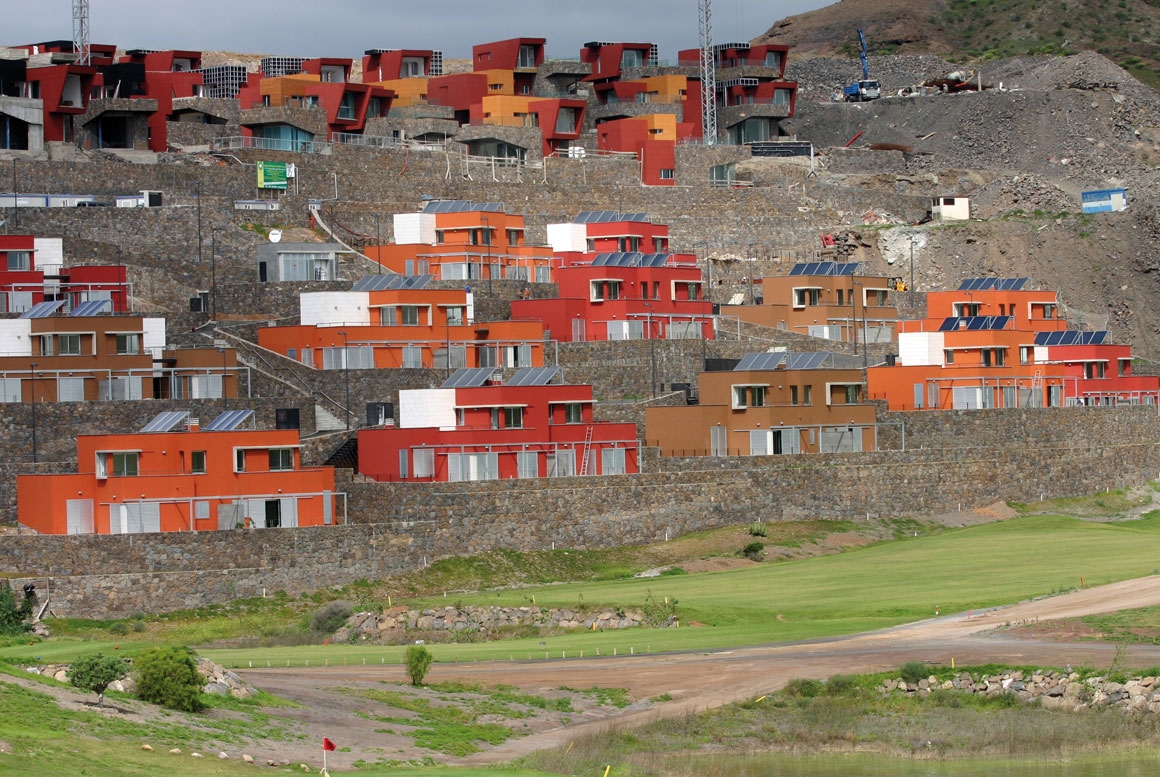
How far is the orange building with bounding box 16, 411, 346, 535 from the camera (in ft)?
259

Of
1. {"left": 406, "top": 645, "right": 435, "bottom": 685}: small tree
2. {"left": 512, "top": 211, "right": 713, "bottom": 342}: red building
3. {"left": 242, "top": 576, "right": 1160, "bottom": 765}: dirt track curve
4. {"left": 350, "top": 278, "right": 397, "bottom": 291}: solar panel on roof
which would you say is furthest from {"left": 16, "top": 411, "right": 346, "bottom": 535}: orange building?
{"left": 512, "top": 211, "right": 713, "bottom": 342}: red building

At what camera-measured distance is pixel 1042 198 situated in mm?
142250

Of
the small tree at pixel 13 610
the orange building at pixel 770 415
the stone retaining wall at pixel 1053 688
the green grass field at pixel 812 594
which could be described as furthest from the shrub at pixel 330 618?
the orange building at pixel 770 415

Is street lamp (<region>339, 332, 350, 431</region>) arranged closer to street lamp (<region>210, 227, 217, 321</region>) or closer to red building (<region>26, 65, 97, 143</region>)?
street lamp (<region>210, 227, 217, 321</region>)

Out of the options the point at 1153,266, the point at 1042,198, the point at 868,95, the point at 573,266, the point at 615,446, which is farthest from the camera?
the point at 868,95

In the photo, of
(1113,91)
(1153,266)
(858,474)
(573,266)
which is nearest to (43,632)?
(858,474)

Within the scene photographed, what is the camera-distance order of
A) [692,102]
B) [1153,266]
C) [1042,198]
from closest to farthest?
[1153,266], [1042,198], [692,102]

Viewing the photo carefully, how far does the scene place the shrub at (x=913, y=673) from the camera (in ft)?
194

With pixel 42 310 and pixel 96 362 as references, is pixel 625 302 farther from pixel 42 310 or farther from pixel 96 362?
pixel 42 310

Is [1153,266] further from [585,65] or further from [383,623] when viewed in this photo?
[383,623]

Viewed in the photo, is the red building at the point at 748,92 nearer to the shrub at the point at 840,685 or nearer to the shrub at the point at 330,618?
the shrub at the point at 330,618

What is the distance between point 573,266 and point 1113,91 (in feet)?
195

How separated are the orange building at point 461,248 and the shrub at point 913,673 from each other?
6103 cm

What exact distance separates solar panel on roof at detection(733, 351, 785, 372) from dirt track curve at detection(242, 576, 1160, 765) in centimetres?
3473
